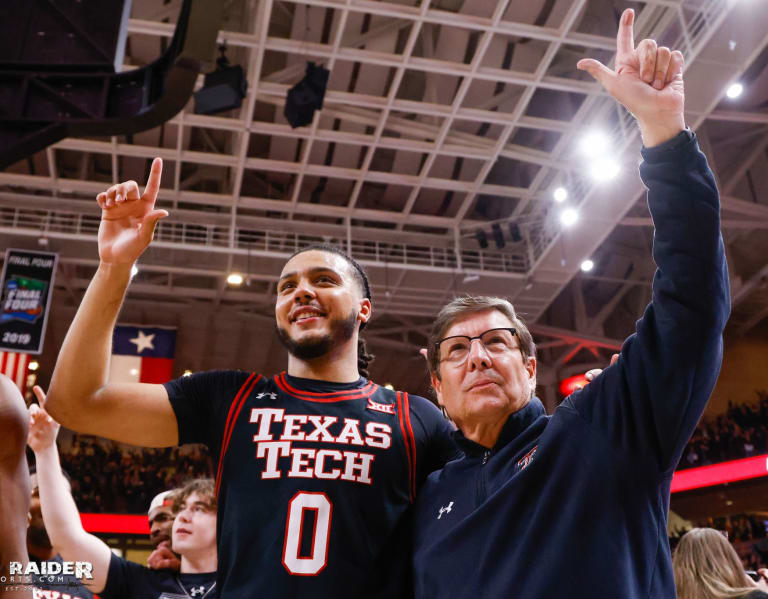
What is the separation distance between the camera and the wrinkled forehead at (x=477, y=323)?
2.33 metres

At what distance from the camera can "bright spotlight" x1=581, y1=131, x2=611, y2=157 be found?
12.3 m

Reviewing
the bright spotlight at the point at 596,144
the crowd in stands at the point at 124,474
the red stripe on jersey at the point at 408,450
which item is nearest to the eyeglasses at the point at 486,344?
the red stripe on jersey at the point at 408,450

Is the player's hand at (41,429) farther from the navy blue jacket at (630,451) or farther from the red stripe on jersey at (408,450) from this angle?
the navy blue jacket at (630,451)

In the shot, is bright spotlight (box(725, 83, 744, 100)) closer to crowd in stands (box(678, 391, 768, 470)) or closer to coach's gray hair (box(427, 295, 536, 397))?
crowd in stands (box(678, 391, 768, 470))

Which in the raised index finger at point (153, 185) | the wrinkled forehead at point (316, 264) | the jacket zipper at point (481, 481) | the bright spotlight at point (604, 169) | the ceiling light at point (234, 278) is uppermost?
the bright spotlight at point (604, 169)

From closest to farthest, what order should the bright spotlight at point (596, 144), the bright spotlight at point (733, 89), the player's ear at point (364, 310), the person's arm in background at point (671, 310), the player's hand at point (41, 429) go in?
1. the person's arm in background at point (671, 310)
2. the player's ear at point (364, 310)
3. the player's hand at point (41, 429)
4. the bright spotlight at point (733, 89)
5. the bright spotlight at point (596, 144)

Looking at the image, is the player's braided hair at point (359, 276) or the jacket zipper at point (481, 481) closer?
the jacket zipper at point (481, 481)

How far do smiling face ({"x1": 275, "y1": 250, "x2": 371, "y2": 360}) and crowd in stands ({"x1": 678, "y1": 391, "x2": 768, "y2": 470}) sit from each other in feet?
53.6

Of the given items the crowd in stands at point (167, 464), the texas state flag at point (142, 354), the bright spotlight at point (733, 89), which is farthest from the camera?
the crowd in stands at point (167, 464)

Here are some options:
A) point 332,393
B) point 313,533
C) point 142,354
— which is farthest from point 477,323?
point 142,354

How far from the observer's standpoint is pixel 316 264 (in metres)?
2.63

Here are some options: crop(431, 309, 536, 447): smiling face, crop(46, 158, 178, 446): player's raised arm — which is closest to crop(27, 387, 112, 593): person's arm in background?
crop(46, 158, 178, 446): player's raised arm

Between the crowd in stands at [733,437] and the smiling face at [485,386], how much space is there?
16308mm

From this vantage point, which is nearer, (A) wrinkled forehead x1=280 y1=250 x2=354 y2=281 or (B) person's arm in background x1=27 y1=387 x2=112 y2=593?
(A) wrinkled forehead x1=280 y1=250 x2=354 y2=281
